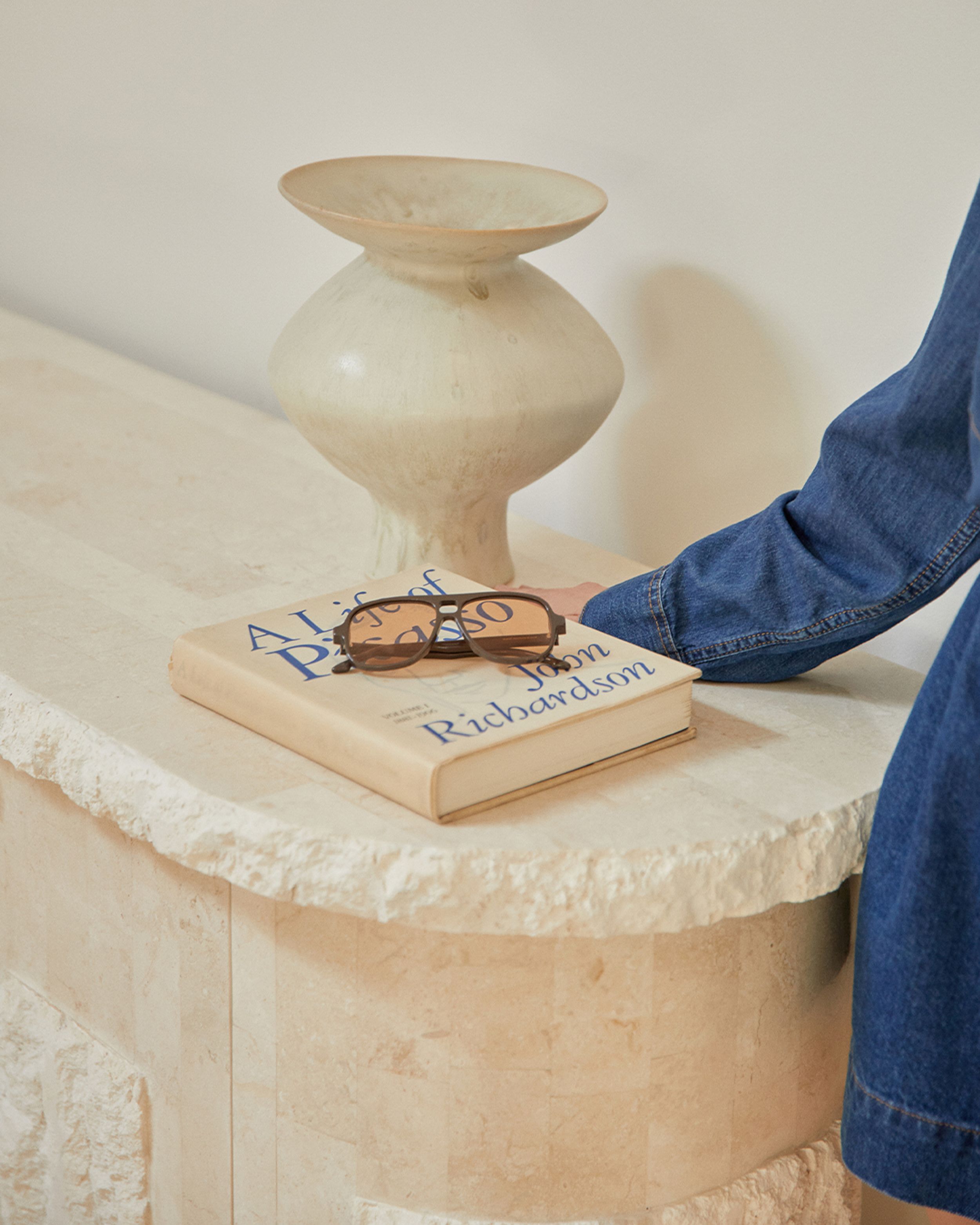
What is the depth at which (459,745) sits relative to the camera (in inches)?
25.1

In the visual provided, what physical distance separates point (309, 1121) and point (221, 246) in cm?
105

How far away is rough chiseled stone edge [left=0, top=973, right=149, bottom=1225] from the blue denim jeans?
1.48 ft

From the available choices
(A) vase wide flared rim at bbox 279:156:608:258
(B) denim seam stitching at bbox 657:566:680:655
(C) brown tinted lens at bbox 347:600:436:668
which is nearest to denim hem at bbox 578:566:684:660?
(B) denim seam stitching at bbox 657:566:680:655

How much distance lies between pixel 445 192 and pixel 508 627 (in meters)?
0.39

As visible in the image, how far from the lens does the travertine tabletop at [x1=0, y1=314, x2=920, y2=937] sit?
62 centimetres

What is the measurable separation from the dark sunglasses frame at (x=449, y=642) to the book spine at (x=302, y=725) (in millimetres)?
40

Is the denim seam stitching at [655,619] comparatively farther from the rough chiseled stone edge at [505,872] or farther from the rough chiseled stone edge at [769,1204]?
the rough chiseled stone edge at [769,1204]

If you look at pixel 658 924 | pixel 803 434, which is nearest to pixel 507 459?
pixel 803 434

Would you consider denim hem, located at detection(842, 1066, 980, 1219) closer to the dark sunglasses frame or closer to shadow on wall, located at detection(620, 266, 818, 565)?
the dark sunglasses frame

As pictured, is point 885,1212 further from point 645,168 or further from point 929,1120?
point 645,168

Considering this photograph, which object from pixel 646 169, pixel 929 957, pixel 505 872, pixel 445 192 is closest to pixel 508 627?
pixel 505 872

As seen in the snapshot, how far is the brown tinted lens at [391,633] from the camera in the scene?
2.35ft

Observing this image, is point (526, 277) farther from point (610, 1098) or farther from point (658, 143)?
point (610, 1098)

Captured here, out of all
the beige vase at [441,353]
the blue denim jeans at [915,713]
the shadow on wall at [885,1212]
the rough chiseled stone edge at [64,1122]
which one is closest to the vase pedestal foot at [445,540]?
the beige vase at [441,353]
